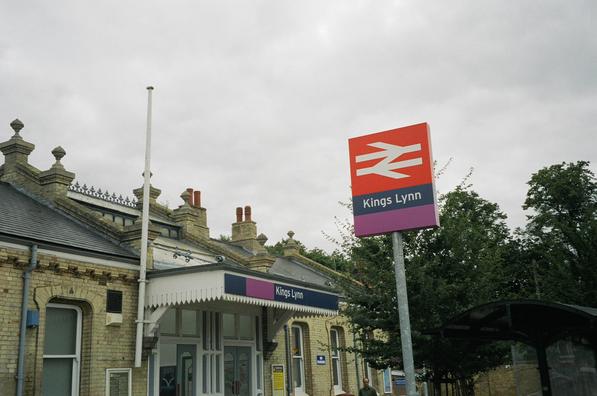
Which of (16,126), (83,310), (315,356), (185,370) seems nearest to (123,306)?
(83,310)

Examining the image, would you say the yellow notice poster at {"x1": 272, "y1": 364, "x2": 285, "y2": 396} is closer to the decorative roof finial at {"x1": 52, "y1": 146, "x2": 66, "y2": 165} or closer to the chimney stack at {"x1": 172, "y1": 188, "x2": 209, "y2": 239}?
the chimney stack at {"x1": 172, "y1": 188, "x2": 209, "y2": 239}

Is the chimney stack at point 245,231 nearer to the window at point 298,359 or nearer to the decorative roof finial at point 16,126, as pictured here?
the window at point 298,359

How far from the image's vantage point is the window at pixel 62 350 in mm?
14023

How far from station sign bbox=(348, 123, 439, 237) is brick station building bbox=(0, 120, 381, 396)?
540cm

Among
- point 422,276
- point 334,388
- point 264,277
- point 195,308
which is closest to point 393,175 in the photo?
point 422,276

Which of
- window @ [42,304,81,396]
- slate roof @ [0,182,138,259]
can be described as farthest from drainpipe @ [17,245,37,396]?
window @ [42,304,81,396]

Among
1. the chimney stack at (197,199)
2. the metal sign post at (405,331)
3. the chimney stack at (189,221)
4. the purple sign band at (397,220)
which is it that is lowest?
the metal sign post at (405,331)

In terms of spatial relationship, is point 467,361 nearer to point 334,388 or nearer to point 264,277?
point 264,277

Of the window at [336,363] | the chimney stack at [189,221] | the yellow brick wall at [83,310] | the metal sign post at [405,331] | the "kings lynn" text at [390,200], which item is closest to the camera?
the metal sign post at [405,331]

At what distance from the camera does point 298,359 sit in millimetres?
23359

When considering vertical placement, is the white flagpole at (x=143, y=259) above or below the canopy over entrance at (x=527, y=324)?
above

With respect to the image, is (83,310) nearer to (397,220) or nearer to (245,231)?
(397,220)

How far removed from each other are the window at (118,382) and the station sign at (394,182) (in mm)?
7787

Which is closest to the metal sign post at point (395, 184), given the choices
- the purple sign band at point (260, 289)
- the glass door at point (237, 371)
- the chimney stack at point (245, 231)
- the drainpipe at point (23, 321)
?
the purple sign band at point (260, 289)
